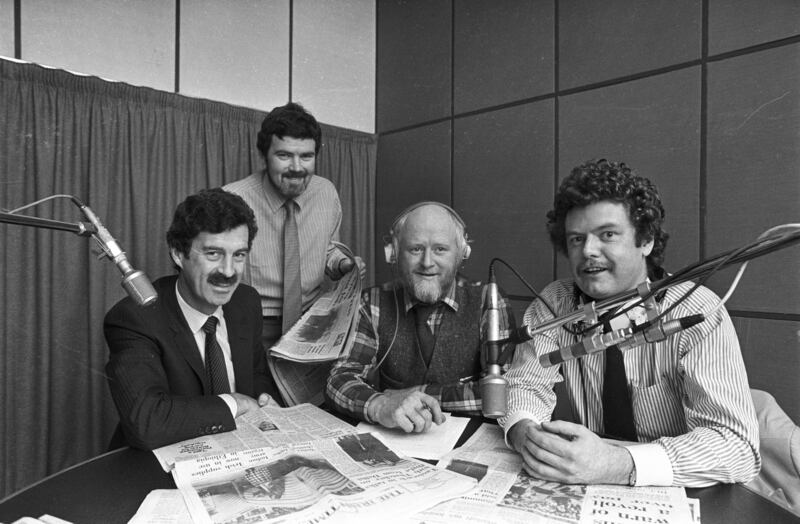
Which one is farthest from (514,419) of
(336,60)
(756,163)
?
(336,60)

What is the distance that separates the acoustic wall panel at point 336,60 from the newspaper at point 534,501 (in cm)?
351

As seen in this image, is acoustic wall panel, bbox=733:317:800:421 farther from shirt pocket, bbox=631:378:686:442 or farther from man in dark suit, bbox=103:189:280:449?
man in dark suit, bbox=103:189:280:449

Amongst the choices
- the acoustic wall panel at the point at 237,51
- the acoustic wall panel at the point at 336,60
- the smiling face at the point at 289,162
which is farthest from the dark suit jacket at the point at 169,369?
the acoustic wall panel at the point at 336,60

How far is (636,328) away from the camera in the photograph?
0.96m

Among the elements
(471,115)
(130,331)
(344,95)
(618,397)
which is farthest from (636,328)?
(344,95)

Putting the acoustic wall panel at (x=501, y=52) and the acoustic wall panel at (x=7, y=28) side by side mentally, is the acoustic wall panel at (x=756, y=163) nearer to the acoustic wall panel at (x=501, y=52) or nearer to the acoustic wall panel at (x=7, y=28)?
the acoustic wall panel at (x=501, y=52)

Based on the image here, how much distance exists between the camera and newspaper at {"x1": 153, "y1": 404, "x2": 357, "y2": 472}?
1.38 metres

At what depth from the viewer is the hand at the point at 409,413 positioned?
1489mm

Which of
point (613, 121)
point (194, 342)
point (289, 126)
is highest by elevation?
point (613, 121)

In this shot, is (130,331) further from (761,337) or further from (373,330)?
(761,337)

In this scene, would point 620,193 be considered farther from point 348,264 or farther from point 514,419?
point 348,264

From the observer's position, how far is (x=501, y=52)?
11.8 feet

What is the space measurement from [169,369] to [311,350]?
20.2 inches

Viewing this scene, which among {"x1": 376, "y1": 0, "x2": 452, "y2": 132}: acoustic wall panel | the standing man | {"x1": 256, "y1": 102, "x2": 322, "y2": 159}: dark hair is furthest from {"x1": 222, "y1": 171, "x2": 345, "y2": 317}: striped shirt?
{"x1": 376, "y1": 0, "x2": 452, "y2": 132}: acoustic wall panel
